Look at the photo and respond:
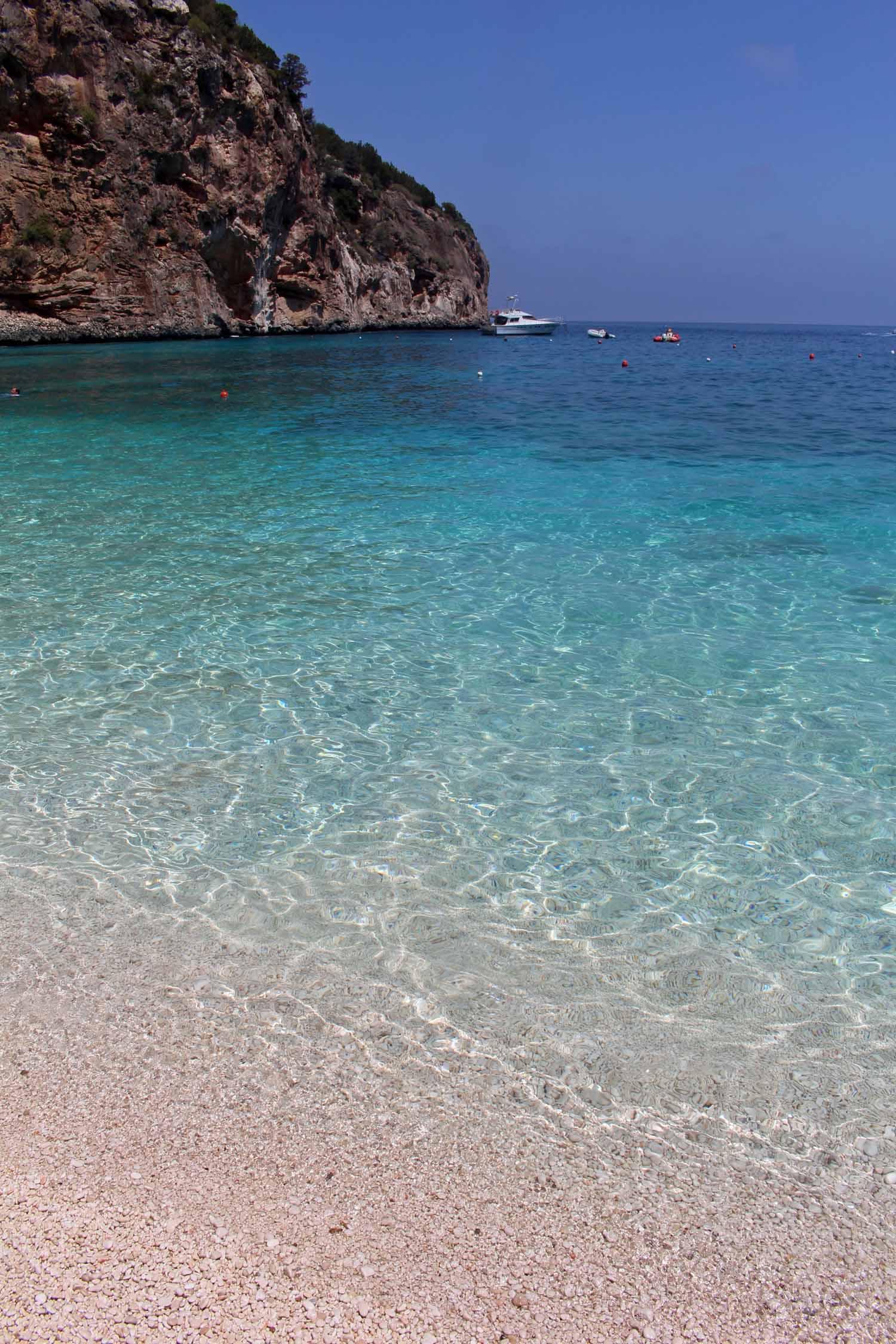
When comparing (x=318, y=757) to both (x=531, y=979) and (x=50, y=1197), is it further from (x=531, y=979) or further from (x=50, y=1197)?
(x=50, y=1197)

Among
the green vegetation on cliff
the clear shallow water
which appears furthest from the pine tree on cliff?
the clear shallow water

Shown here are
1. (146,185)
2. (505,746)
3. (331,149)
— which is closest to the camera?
(505,746)

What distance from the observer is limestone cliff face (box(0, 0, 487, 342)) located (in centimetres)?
4275

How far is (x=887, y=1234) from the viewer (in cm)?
266

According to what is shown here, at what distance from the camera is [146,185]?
161 feet

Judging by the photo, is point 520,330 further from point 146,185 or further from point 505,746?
point 505,746

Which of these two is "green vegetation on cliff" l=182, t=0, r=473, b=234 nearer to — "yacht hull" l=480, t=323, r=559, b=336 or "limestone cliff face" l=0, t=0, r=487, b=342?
"limestone cliff face" l=0, t=0, r=487, b=342

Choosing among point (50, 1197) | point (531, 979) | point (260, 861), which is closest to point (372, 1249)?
point (50, 1197)

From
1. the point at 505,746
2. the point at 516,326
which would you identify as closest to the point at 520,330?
the point at 516,326

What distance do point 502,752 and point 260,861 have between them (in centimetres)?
190

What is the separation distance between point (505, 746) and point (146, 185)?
53.7 m

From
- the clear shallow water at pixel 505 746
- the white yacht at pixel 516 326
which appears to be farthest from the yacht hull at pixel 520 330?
the clear shallow water at pixel 505 746

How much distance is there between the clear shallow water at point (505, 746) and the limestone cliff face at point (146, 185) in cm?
3686

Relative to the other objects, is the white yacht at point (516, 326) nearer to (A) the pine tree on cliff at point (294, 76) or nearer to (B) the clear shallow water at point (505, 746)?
(A) the pine tree on cliff at point (294, 76)
